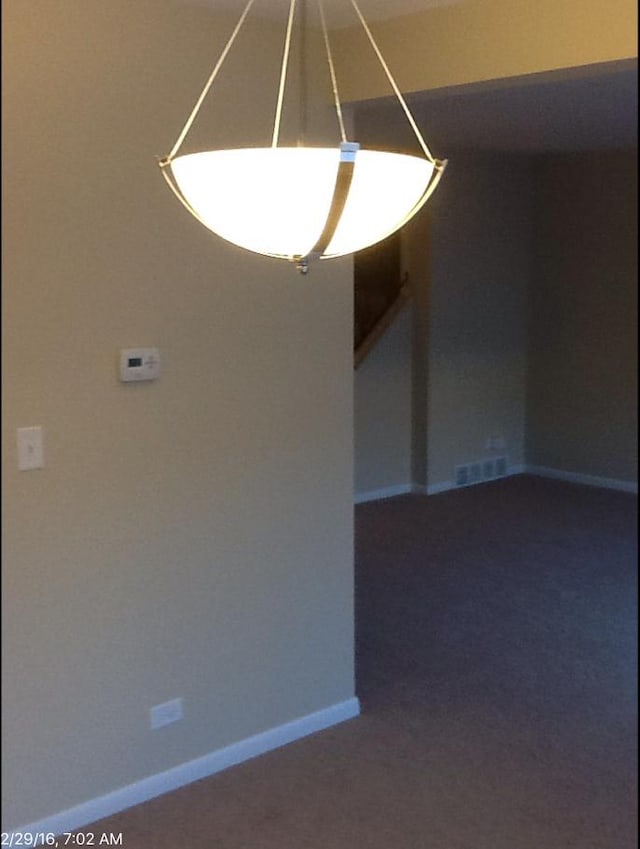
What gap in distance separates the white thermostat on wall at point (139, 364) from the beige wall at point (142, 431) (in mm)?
23

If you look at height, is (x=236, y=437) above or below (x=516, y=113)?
below

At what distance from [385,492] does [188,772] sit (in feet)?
10.1

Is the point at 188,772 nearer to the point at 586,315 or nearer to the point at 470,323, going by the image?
the point at 586,315

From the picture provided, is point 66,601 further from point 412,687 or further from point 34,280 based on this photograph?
point 412,687

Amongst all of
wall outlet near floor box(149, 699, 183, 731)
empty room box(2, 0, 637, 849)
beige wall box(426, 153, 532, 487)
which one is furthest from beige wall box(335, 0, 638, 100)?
beige wall box(426, 153, 532, 487)

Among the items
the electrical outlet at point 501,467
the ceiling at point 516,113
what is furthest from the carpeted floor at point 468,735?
the electrical outlet at point 501,467

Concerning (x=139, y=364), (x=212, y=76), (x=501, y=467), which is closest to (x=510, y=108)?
(x=212, y=76)

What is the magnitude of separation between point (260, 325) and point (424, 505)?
2877 mm

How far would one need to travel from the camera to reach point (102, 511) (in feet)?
6.94

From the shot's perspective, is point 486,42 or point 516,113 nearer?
point 486,42

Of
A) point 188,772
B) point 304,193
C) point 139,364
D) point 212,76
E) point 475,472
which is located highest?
point 212,76

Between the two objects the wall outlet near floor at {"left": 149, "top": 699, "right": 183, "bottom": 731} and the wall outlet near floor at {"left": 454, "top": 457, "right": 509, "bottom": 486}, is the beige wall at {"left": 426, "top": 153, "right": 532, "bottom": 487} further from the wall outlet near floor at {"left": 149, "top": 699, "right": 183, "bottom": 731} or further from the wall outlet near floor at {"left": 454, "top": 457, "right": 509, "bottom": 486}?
the wall outlet near floor at {"left": 149, "top": 699, "right": 183, "bottom": 731}

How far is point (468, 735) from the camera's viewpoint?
2549 millimetres

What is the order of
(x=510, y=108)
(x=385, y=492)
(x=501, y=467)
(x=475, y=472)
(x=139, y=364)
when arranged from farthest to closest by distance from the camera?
(x=475, y=472)
(x=385, y=492)
(x=501, y=467)
(x=510, y=108)
(x=139, y=364)
